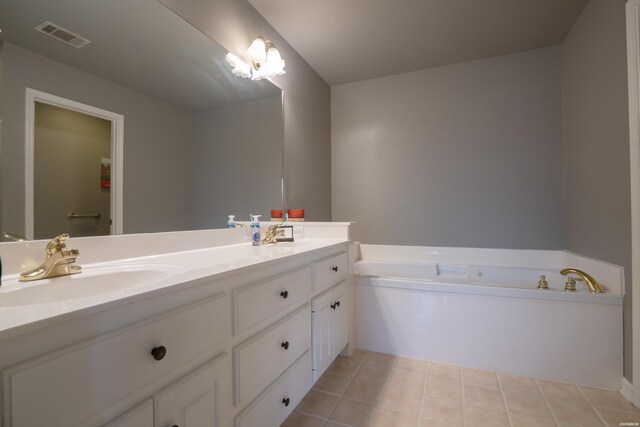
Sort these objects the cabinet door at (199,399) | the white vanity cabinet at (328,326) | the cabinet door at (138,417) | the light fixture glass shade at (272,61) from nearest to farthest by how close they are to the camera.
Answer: the cabinet door at (138,417), the cabinet door at (199,399), the white vanity cabinet at (328,326), the light fixture glass shade at (272,61)

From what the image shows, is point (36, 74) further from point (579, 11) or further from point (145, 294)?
point (579, 11)

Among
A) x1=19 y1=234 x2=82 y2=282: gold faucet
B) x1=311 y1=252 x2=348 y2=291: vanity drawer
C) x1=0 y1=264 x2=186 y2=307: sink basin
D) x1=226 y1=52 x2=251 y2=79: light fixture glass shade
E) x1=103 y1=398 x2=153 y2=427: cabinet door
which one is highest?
x1=226 y1=52 x2=251 y2=79: light fixture glass shade

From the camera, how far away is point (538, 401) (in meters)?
1.52

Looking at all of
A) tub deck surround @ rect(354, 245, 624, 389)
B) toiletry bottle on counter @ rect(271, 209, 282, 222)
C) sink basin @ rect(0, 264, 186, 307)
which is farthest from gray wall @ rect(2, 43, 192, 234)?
tub deck surround @ rect(354, 245, 624, 389)

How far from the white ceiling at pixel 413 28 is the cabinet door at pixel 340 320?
1914mm

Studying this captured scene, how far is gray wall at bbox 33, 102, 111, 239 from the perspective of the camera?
895 mm

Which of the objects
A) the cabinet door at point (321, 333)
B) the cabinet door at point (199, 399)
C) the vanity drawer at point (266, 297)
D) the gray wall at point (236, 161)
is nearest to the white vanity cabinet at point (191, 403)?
the cabinet door at point (199, 399)

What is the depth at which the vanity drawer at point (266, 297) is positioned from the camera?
0.93m

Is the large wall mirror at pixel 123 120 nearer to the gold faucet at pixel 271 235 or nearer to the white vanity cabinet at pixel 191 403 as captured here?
the gold faucet at pixel 271 235

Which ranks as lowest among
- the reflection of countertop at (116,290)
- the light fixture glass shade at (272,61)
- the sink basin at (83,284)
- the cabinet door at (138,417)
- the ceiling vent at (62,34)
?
the cabinet door at (138,417)

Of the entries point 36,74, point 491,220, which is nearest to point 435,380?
point 491,220

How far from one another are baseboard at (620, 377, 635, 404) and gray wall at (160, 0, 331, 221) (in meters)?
2.26

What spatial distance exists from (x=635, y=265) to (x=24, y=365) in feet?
7.66

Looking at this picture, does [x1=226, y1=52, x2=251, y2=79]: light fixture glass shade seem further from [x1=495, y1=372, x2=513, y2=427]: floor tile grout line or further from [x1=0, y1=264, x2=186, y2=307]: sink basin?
[x1=495, y1=372, x2=513, y2=427]: floor tile grout line
